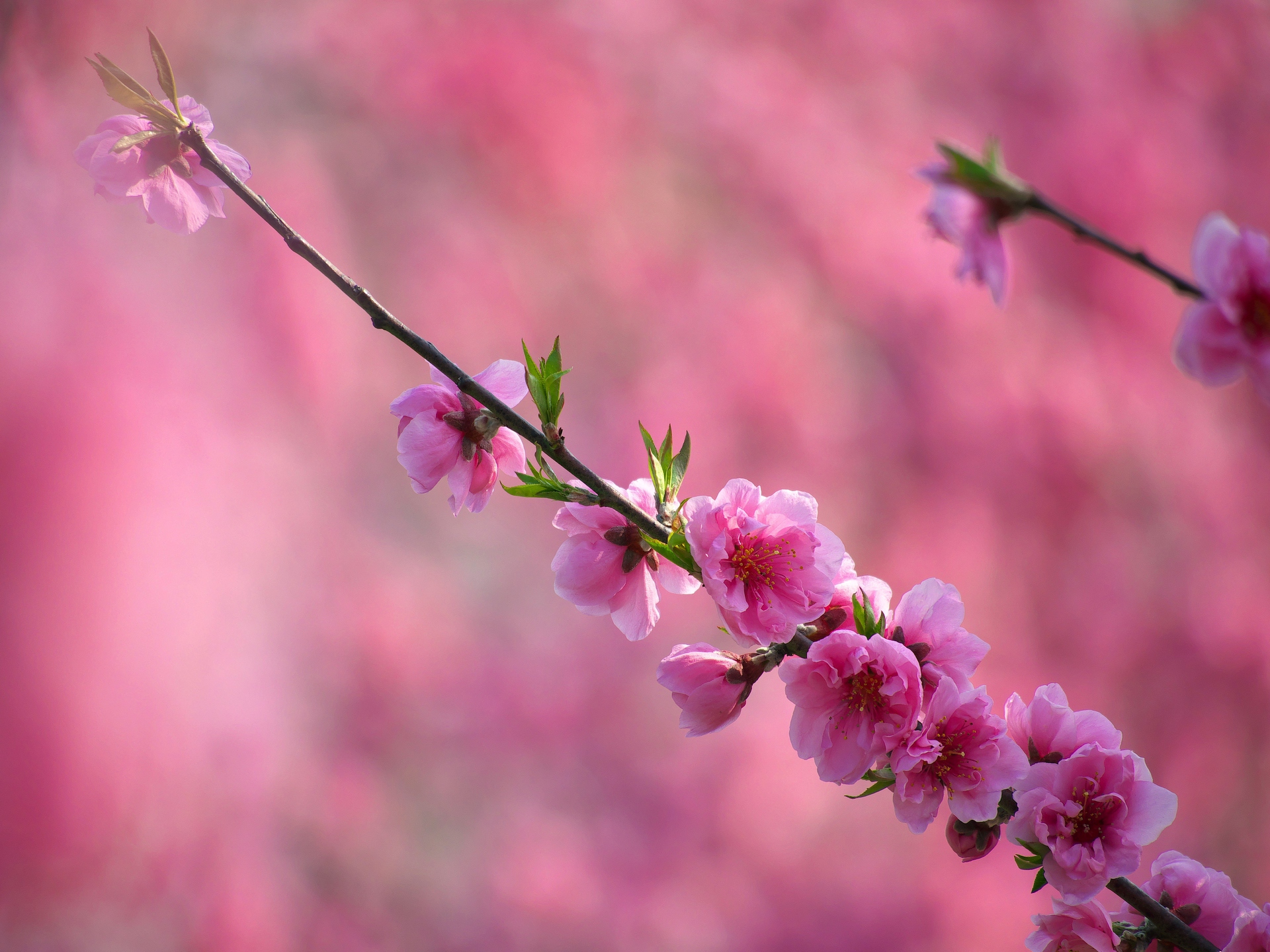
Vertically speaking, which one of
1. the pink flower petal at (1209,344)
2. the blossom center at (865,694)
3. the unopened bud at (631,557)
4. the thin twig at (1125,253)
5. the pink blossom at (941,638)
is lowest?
the blossom center at (865,694)

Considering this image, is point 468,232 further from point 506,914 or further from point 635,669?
point 506,914

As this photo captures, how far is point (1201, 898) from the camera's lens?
0.40 m

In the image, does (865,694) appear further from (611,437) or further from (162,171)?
(611,437)

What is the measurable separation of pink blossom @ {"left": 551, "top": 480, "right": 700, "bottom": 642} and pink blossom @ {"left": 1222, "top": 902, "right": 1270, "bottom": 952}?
0.29m

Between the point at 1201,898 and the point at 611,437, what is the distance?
117 cm

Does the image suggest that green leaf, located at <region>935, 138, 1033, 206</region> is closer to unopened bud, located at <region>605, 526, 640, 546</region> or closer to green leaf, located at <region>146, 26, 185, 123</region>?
unopened bud, located at <region>605, 526, 640, 546</region>

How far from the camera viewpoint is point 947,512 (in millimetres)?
1531

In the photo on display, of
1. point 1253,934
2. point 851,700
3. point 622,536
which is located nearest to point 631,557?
point 622,536

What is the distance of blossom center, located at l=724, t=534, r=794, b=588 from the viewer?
0.34 m

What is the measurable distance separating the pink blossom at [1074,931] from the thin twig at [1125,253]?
0.27 metres

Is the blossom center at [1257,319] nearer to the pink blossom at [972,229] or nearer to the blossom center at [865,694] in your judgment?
the pink blossom at [972,229]

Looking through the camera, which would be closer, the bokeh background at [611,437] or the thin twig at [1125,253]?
the thin twig at [1125,253]

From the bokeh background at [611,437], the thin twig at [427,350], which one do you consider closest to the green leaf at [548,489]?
the thin twig at [427,350]

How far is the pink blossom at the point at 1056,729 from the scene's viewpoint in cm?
36
